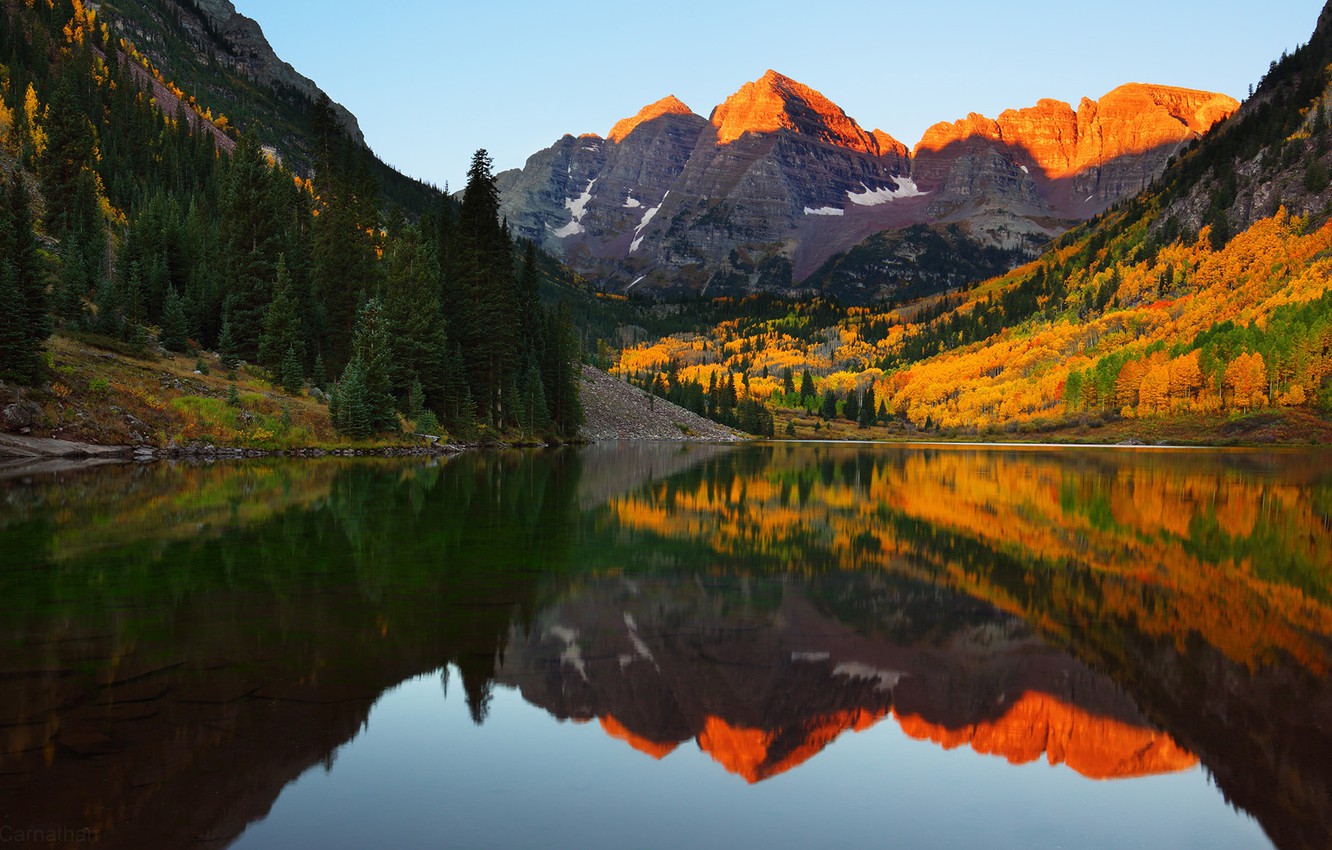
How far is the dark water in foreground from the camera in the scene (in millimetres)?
7730

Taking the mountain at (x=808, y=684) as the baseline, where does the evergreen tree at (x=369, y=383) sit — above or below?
above

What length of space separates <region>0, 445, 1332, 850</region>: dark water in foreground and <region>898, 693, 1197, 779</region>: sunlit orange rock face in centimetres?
5

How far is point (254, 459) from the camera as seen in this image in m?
54.2

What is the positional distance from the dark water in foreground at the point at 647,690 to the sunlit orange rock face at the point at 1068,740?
47 millimetres

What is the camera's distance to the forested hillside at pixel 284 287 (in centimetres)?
6112

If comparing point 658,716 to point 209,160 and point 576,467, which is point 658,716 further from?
point 209,160

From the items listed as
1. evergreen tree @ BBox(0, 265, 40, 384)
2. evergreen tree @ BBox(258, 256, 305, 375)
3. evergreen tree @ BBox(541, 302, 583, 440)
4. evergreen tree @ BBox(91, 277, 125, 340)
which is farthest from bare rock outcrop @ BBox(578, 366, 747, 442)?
evergreen tree @ BBox(0, 265, 40, 384)

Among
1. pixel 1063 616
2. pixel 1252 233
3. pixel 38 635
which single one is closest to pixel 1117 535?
pixel 1063 616

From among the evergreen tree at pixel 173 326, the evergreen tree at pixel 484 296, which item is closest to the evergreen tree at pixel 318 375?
the evergreen tree at pixel 173 326

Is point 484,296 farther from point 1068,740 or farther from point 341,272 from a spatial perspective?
point 1068,740

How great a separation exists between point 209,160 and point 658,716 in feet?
510

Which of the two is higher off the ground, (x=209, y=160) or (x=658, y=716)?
(x=209, y=160)

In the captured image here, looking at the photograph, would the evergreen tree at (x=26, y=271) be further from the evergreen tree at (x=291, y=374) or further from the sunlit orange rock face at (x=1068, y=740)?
the sunlit orange rock face at (x=1068, y=740)

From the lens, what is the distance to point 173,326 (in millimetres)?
66188
